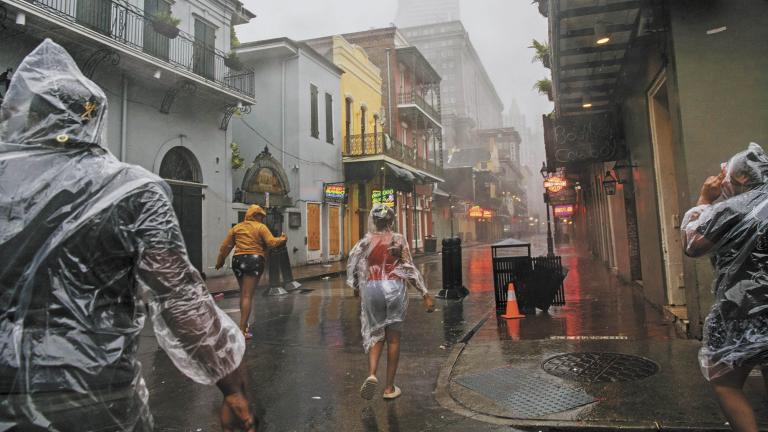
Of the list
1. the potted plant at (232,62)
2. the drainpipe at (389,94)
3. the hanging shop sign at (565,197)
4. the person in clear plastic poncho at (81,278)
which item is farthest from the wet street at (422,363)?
the hanging shop sign at (565,197)

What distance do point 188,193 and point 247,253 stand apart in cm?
914

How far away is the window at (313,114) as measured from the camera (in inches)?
807

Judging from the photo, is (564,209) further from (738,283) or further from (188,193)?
(738,283)

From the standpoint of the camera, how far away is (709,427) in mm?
3004

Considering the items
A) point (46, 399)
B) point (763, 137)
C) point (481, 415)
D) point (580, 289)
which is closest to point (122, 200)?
point (46, 399)

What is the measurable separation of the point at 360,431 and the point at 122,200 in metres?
2.48

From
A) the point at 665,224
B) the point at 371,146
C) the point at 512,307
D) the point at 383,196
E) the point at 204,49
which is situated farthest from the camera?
the point at 371,146

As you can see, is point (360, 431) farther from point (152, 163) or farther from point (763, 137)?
point (152, 163)

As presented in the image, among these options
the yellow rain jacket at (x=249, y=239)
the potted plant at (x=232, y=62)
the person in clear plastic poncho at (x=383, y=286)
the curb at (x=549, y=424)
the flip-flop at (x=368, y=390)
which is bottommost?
the curb at (x=549, y=424)

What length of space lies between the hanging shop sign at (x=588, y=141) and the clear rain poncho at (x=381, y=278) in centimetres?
690

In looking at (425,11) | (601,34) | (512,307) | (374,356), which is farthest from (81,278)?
(425,11)

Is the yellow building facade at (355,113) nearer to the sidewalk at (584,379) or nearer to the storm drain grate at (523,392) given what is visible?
the sidewalk at (584,379)

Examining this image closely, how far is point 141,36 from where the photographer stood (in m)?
12.5

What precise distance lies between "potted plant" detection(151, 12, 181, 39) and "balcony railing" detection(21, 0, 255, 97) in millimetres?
175
